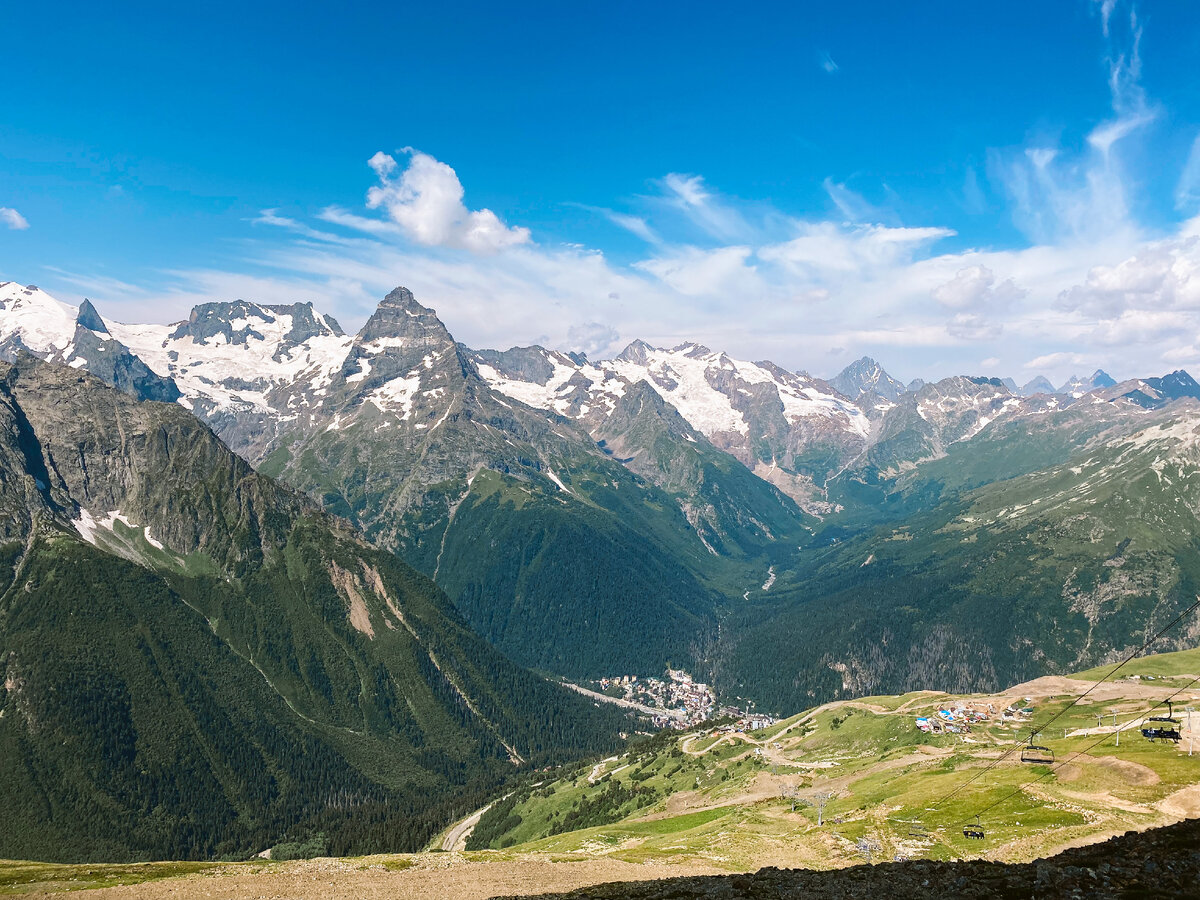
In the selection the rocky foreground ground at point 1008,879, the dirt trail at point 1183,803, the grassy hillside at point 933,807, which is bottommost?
the grassy hillside at point 933,807

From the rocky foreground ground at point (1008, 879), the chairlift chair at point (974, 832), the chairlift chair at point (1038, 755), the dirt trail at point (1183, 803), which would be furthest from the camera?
the chairlift chair at point (1038, 755)

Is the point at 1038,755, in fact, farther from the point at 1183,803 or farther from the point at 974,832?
the point at 974,832

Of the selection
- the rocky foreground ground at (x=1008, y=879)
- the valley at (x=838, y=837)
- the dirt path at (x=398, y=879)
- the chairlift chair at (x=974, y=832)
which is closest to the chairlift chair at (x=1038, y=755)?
the valley at (x=838, y=837)

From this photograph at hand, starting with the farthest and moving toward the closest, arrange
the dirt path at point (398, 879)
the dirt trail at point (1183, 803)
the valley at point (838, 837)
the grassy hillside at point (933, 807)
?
the grassy hillside at point (933, 807)
the dirt trail at point (1183, 803)
the valley at point (838, 837)
the dirt path at point (398, 879)

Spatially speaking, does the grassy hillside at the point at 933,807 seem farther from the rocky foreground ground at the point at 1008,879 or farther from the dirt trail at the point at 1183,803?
the rocky foreground ground at the point at 1008,879

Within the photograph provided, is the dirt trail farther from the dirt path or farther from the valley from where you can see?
the dirt path

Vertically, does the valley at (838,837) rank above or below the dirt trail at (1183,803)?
below
